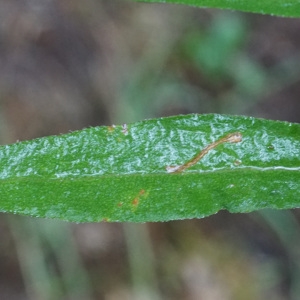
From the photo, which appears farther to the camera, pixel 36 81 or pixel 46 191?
pixel 36 81

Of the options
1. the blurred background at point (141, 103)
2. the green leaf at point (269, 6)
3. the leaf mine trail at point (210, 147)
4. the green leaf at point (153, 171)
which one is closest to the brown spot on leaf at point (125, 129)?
the green leaf at point (153, 171)

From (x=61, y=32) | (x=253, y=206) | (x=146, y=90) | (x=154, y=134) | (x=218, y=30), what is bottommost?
(x=253, y=206)

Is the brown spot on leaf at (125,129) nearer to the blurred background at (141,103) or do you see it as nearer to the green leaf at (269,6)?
the green leaf at (269,6)

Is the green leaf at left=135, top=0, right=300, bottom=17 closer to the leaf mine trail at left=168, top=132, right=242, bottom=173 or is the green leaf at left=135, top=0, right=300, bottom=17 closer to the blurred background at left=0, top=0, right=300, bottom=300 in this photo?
the leaf mine trail at left=168, top=132, right=242, bottom=173

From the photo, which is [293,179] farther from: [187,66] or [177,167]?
[187,66]

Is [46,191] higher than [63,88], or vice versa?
[63,88]

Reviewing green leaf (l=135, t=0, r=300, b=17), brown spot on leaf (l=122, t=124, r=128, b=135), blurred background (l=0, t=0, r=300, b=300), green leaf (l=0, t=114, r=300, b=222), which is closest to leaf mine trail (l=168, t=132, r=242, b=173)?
green leaf (l=0, t=114, r=300, b=222)

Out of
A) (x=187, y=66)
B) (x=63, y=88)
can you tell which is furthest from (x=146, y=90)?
(x=63, y=88)
